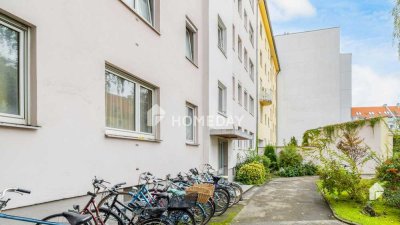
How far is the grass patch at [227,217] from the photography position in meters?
7.58

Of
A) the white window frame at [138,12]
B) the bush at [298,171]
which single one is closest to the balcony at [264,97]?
the bush at [298,171]

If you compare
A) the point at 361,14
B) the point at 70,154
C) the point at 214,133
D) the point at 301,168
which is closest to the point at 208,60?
the point at 214,133

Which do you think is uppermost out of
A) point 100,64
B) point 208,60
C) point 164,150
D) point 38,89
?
point 208,60

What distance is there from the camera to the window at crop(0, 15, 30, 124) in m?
3.92

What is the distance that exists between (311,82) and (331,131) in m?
17.2

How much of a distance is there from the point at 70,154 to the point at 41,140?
0.62 m

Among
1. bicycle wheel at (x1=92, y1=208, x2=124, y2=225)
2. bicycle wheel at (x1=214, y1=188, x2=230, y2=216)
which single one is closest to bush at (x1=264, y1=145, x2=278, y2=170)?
bicycle wheel at (x1=214, y1=188, x2=230, y2=216)

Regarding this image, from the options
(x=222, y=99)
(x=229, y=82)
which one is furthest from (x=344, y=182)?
(x=229, y=82)

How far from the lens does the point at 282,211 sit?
9062 mm

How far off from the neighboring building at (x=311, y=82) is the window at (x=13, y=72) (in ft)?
117

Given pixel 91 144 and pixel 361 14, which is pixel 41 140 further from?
pixel 361 14

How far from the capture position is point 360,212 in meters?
8.52

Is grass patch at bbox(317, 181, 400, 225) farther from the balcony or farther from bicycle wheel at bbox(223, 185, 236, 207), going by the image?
the balcony

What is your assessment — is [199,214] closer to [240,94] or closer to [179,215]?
[179,215]
